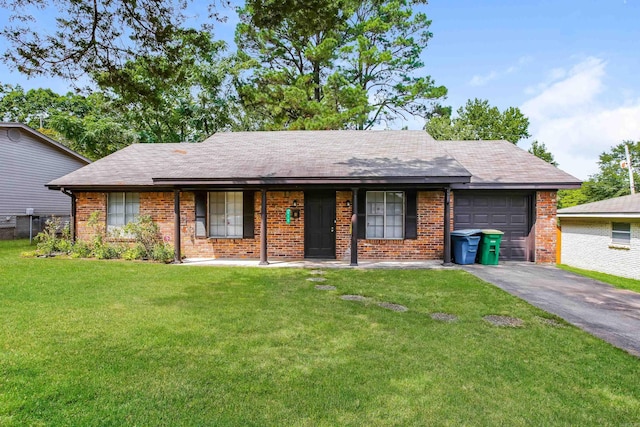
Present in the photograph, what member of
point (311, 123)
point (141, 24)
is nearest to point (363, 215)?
point (141, 24)

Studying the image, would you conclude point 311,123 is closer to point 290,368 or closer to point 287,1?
point 287,1

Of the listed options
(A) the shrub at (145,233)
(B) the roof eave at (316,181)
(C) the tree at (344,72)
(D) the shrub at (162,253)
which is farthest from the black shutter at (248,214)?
(C) the tree at (344,72)

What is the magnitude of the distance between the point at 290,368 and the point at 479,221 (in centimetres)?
838

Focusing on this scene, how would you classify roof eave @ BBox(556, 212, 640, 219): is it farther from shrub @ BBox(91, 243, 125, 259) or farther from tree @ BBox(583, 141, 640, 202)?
tree @ BBox(583, 141, 640, 202)

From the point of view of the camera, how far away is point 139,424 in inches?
94.1

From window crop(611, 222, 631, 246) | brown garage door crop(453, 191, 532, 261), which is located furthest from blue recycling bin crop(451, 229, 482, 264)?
window crop(611, 222, 631, 246)

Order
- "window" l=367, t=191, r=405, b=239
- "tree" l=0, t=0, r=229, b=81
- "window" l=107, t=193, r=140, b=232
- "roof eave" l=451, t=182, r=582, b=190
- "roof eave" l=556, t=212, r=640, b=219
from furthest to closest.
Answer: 1. "window" l=107, t=193, r=140, b=232
2. "roof eave" l=556, t=212, r=640, b=219
3. "window" l=367, t=191, r=405, b=239
4. "roof eave" l=451, t=182, r=582, b=190
5. "tree" l=0, t=0, r=229, b=81

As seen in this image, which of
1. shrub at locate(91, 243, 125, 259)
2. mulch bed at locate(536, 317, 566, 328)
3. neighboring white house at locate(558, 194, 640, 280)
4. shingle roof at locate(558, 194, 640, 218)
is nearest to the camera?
mulch bed at locate(536, 317, 566, 328)

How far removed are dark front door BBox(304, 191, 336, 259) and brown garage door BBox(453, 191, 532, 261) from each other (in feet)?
11.7

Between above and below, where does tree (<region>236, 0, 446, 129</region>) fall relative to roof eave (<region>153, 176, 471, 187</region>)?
above

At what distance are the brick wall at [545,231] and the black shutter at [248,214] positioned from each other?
804cm

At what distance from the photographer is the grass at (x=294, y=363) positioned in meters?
2.57

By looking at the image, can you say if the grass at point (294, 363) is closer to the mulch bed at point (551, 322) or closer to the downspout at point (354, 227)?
the mulch bed at point (551, 322)

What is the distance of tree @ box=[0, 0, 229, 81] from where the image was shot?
5.16 meters
